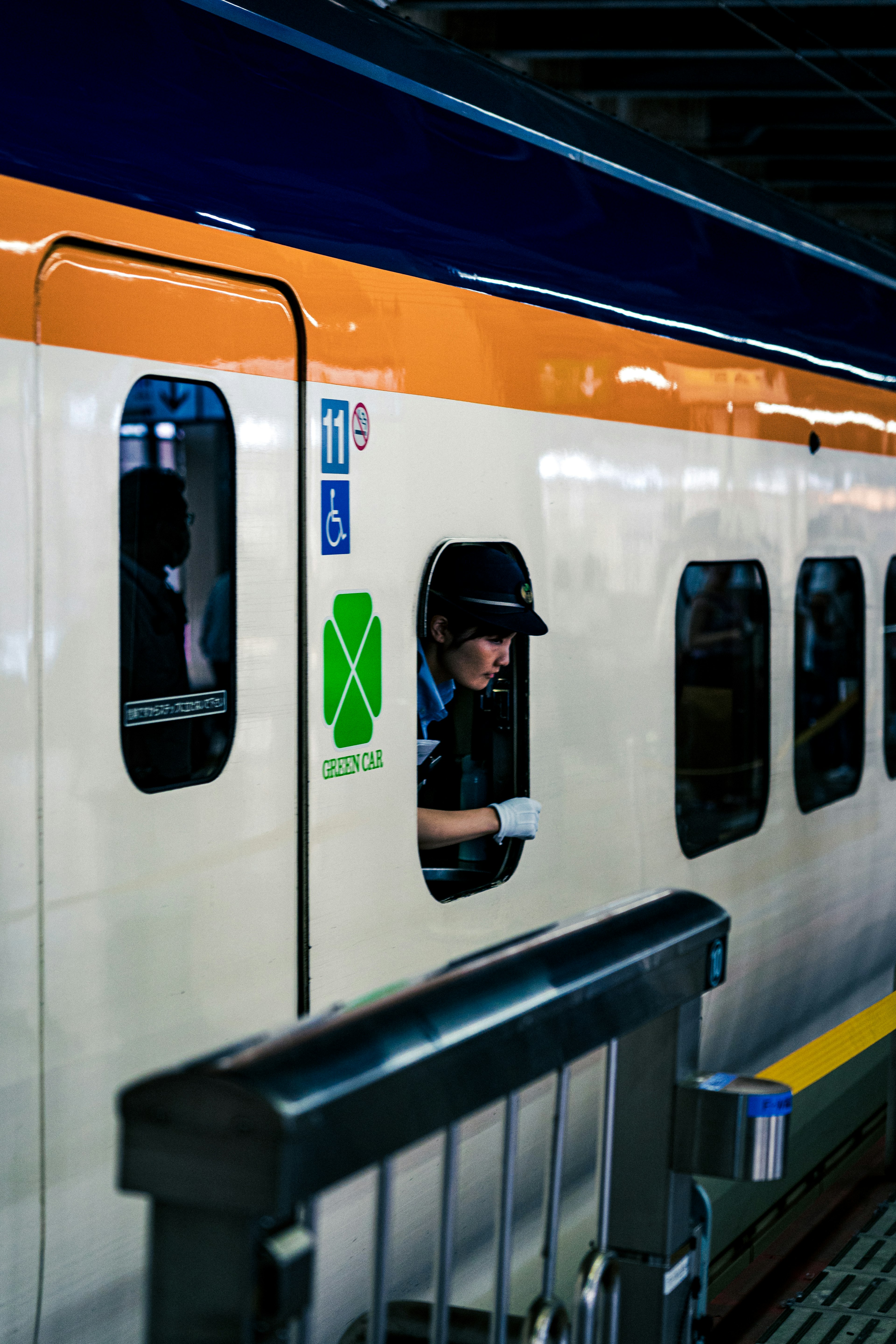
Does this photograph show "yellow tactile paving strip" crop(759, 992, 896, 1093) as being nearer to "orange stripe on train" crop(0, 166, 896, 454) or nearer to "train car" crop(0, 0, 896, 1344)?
"train car" crop(0, 0, 896, 1344)

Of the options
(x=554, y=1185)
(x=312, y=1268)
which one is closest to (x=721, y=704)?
(x=554, y=1185)

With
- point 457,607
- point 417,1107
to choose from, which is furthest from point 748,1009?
point 417,1107

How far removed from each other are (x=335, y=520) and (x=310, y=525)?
0.26ft

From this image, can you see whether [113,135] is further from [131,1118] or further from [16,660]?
[131,1118]

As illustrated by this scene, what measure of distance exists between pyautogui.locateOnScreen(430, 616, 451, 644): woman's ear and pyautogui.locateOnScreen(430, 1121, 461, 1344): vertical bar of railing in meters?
1.81

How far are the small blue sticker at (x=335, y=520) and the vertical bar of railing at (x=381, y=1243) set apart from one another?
154 cm

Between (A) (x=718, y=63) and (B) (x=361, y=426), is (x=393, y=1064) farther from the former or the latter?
(A) (x=718, y=63)

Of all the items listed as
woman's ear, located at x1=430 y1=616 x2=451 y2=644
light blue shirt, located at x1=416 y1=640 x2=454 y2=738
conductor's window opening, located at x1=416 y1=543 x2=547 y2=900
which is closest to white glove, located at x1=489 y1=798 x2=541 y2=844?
conductor's window opening, located at x1=416 y1=543 x2=547 y2=900

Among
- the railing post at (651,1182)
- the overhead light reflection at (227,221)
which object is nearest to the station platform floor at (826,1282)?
the railing post at (651,1182)

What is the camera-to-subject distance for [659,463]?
4.11m

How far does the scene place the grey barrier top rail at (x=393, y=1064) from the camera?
1.36 metres

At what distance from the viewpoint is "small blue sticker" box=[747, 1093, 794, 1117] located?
2.00 meters

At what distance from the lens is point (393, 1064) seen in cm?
152

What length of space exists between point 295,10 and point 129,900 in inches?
65.6
